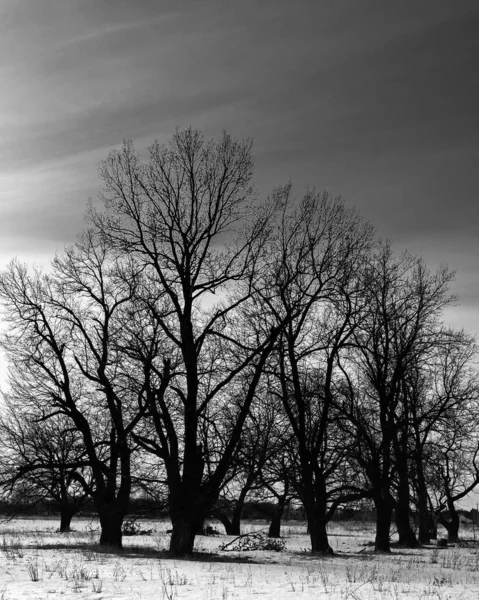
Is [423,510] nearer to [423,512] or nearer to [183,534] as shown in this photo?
[423,512]

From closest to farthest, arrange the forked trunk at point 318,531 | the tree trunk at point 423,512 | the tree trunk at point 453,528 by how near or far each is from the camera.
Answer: the forked trunk at point 318,531, the tree trunk at point 423,512, the tree trunk at point 453,528

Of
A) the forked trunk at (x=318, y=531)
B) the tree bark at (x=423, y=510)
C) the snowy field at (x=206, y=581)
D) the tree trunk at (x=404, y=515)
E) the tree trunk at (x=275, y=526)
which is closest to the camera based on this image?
the snowy field at (x=206, y=581)

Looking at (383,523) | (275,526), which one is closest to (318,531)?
(383,523)

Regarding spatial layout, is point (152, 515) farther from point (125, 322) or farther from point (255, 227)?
point (255, 227)

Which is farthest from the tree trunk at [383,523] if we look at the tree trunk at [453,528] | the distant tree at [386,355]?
the tree trunk at [453,528]

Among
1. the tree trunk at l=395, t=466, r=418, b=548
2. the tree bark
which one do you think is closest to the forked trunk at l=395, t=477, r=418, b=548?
the tree trunk at l=395, t=466, r=418, b=548

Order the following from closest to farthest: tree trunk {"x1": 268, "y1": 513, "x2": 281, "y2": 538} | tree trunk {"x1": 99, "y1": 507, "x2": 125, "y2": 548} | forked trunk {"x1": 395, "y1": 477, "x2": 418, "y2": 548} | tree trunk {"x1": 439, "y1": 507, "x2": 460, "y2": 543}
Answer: tree trunk {"x1": 99, "y1": 507, "x2": 125, "y2": 548}
forked trunk {"x1": 395, "y1": 477, "x2": 418, "y2": 548}
tree trunk {"x1": 268, "y1": 513, "x2": 281, "y2": 538}
tree trunk {"x1": 439, "y1": 507, "x2": 460, "y2": 543}

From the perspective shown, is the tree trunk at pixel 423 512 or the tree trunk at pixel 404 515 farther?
the tree trunk at pixel 423 512

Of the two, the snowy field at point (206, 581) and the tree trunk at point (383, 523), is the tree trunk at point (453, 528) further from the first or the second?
the snowy field at point (206, 581)

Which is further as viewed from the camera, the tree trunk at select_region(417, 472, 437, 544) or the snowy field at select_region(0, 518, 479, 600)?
the tree trunk at select_region(417, 472, 437, 544)

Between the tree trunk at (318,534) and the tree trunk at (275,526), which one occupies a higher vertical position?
the tree trunk at (318,534)

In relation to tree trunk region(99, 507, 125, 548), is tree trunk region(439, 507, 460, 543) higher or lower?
lower

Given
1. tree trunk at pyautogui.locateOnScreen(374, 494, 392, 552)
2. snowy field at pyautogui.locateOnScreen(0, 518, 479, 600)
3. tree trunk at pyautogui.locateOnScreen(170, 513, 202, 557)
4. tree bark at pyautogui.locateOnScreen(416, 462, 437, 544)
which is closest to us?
snowy field at pyautogui.locateOnScreen(0, 518, 479, 600)

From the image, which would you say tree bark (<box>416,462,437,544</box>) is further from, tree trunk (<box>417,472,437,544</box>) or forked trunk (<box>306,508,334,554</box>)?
forked trunk (<box>306,508,334,554</box>)
